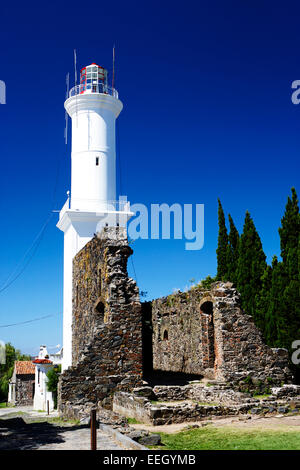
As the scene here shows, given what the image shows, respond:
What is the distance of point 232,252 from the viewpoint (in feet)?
87.1

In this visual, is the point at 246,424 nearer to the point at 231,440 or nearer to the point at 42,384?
the point at 231,440

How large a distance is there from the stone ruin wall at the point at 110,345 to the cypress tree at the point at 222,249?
11746 mm

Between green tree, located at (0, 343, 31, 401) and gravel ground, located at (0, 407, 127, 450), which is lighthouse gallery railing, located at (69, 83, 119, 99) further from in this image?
green tree, located at (0, 343, 31, 401)

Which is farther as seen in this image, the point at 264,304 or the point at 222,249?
the point at 222,249

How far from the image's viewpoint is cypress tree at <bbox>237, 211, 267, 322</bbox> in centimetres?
2364

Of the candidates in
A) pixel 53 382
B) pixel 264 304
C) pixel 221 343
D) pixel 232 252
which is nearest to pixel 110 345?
pixel 221 343

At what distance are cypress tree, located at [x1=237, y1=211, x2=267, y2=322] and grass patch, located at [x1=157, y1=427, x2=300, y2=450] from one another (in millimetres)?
13545

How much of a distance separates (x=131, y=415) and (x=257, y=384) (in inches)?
193

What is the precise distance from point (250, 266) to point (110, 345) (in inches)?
474

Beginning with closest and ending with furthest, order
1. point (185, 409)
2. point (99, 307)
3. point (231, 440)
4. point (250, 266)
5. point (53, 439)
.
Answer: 1. point (53, 439)
2. point (231, 440)
3. point (185, 409)
4. point (99, 307)
5. point (250, 266)

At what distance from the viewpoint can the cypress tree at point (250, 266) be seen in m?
23.6
